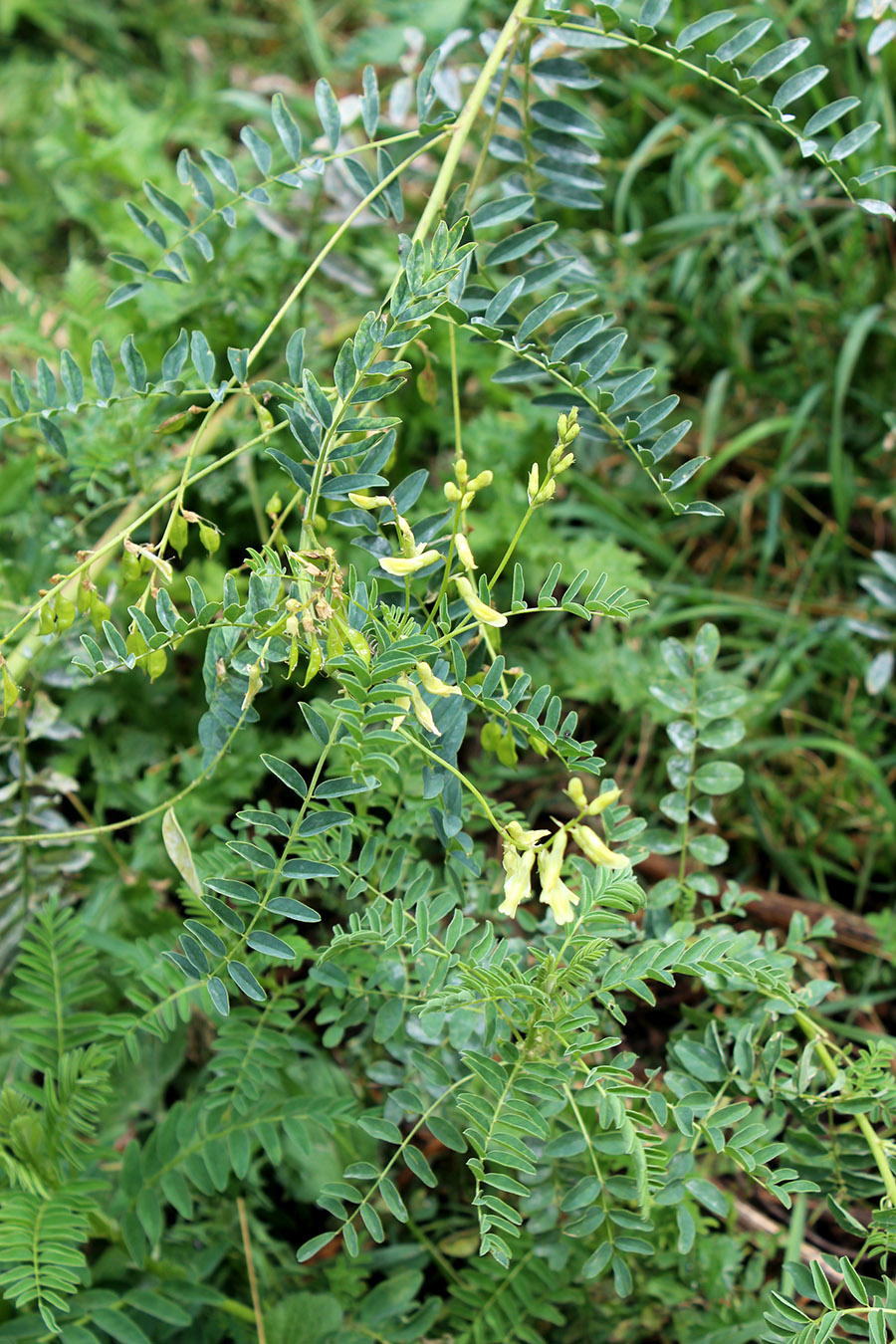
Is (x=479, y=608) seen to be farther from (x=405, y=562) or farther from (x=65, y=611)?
(x=65, y=611)

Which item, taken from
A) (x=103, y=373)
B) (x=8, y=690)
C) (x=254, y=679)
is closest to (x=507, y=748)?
(x=254, y=679)

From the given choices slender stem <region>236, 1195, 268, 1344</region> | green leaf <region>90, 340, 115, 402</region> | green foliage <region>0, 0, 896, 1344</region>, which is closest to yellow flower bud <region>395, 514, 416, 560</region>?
green foliage <region>0, 0, 896, 1344</region>

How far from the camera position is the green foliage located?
1.04 m

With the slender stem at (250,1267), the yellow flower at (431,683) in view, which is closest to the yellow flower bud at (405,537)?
the yellow flower at (431,683)

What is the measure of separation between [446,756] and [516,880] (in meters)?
0.25

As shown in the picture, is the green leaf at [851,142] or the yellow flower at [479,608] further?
the green leaf at [851,142]

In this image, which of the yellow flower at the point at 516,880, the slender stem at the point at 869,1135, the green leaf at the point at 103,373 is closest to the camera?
the yellow flower at the point at 516,880

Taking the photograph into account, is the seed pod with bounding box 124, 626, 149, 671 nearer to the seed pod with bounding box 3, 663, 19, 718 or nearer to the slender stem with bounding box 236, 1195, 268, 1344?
the seed pod with bounding box 3, 663, 19, 718

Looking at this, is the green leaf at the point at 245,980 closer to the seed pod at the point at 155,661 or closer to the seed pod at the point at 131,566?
the seed pod at the point at 155,661

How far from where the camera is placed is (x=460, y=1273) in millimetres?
1288

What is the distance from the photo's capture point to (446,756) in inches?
43.3

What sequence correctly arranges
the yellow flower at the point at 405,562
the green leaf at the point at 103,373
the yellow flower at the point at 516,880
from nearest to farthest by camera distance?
1. the yellow flower at the point at 516,880
2. the yellow flower at the point at 405,562
3. the green leaf at the point at 103,373

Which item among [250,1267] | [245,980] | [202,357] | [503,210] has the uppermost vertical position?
[503,210]

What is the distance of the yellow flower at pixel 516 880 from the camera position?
85 cm
